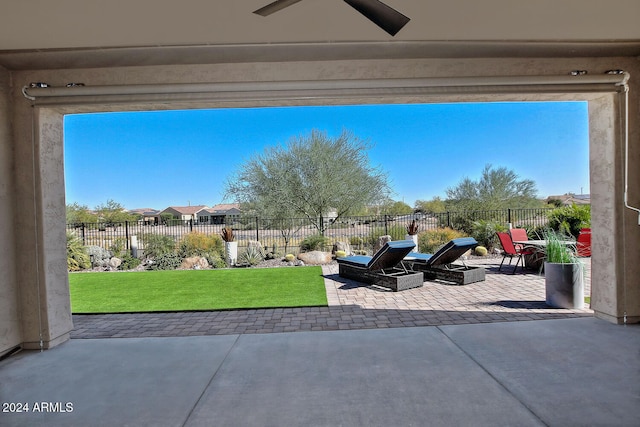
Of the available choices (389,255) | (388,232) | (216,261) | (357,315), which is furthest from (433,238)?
(357,315)

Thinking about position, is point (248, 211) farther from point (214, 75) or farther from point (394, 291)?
point (214, 75)

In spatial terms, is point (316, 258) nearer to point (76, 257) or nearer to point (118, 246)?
point (118, 246)

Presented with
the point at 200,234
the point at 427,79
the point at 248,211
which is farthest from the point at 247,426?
the point at 248,211

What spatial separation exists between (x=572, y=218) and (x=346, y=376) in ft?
37.2

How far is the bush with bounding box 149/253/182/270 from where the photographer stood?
10.2 metres

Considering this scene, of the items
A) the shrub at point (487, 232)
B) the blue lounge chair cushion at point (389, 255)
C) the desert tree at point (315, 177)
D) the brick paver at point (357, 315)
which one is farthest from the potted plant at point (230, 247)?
the shrub at point (487, 232)

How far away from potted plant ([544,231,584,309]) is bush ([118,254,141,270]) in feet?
35.2

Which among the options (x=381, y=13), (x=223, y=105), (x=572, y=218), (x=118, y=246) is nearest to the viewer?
(x=381, y=13)

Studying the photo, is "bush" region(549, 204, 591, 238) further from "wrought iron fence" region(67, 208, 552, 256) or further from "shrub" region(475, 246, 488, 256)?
"shrub" region(475, 246, 488, 256)

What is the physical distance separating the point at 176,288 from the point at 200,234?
17.0ft

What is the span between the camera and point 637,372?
2818 mm

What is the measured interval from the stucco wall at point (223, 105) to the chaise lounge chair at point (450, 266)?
259 centimetres

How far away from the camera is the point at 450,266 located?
732 centimetres

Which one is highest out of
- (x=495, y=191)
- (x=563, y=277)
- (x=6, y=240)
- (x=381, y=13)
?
(x=381, y=13)
